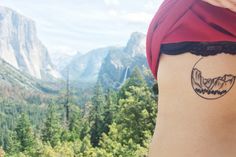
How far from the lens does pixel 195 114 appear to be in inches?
36.5

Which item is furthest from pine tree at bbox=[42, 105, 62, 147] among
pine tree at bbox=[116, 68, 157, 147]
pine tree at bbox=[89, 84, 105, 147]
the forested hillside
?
pine tree at bbox=[116, 68, 157, 147]

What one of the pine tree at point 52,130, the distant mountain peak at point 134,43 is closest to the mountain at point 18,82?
the distant mountain peak at point 134,43

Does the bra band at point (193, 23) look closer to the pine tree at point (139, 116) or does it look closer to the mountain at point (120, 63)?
the pine tree at point (139, 116)

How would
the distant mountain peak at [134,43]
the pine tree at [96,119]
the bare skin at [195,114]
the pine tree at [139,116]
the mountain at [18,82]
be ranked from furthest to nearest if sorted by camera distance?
the distant mountain peak at [134,43]
the mountain at [18,82]
the pine tree at [96,119]
the pine tree at [139,116]
the bare skin at [195,114]

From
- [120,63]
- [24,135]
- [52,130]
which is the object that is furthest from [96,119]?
[120,63]

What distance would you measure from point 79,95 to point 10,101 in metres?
A: 32.7

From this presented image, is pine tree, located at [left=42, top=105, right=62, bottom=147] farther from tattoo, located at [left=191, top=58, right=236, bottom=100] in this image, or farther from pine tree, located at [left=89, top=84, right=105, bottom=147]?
tattoo, located at [left=191, top=58, right=236, bottom=100]

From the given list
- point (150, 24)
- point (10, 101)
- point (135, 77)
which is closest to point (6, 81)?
point (10, 101)

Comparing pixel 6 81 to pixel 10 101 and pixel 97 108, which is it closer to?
pixel 10 101

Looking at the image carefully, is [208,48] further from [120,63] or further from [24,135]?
[120,63]

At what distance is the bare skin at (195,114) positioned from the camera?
0.91 meters

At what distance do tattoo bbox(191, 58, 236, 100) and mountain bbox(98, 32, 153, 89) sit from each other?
13072 cm

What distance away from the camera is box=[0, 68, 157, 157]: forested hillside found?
2202 centimetres

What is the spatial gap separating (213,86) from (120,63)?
15764 centimetres
